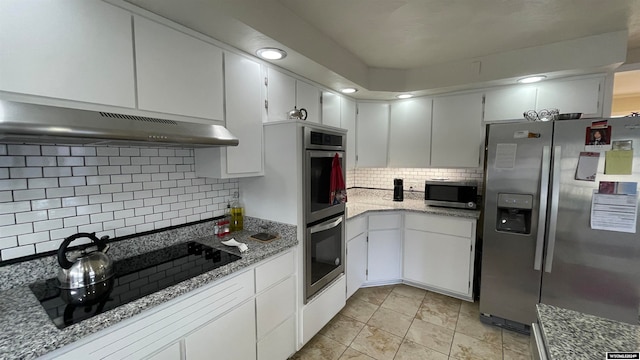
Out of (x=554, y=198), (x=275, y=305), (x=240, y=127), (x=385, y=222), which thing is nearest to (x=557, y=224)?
(x=554, y=198)

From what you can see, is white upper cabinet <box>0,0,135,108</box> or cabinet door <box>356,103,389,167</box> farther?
cabinet door <box>356,103,389,167</box>

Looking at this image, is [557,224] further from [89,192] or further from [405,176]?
[89,192]

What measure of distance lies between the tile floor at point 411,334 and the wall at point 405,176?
4.56 feet

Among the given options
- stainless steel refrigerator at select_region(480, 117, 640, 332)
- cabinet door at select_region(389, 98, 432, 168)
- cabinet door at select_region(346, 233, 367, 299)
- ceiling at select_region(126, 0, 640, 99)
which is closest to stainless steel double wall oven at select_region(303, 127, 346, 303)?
cabinet door at select_region(346, 233, 367, 299)

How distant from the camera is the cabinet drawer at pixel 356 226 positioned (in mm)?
2583

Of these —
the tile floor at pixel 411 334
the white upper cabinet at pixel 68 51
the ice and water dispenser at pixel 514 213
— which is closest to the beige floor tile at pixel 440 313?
the tile floor at pixel 411 334

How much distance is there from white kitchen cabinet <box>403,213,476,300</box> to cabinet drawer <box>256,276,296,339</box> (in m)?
1.60

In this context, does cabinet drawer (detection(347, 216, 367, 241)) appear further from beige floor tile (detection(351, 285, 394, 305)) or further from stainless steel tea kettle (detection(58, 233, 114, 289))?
stainless steel tea kettle (detection(58, 233, 114, 289))

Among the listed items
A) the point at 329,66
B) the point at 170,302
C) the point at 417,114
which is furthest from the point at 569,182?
the point at 170,302

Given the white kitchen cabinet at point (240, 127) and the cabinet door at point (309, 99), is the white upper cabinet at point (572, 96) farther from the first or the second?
the white kitchen cabinet at point (240, 127)

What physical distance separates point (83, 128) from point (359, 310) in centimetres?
255

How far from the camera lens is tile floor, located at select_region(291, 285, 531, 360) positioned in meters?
2.02

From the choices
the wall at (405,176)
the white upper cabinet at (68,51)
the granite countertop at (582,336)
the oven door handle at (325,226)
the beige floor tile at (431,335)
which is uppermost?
the white upper cabinet at (68,51)

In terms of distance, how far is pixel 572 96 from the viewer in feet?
7.77
